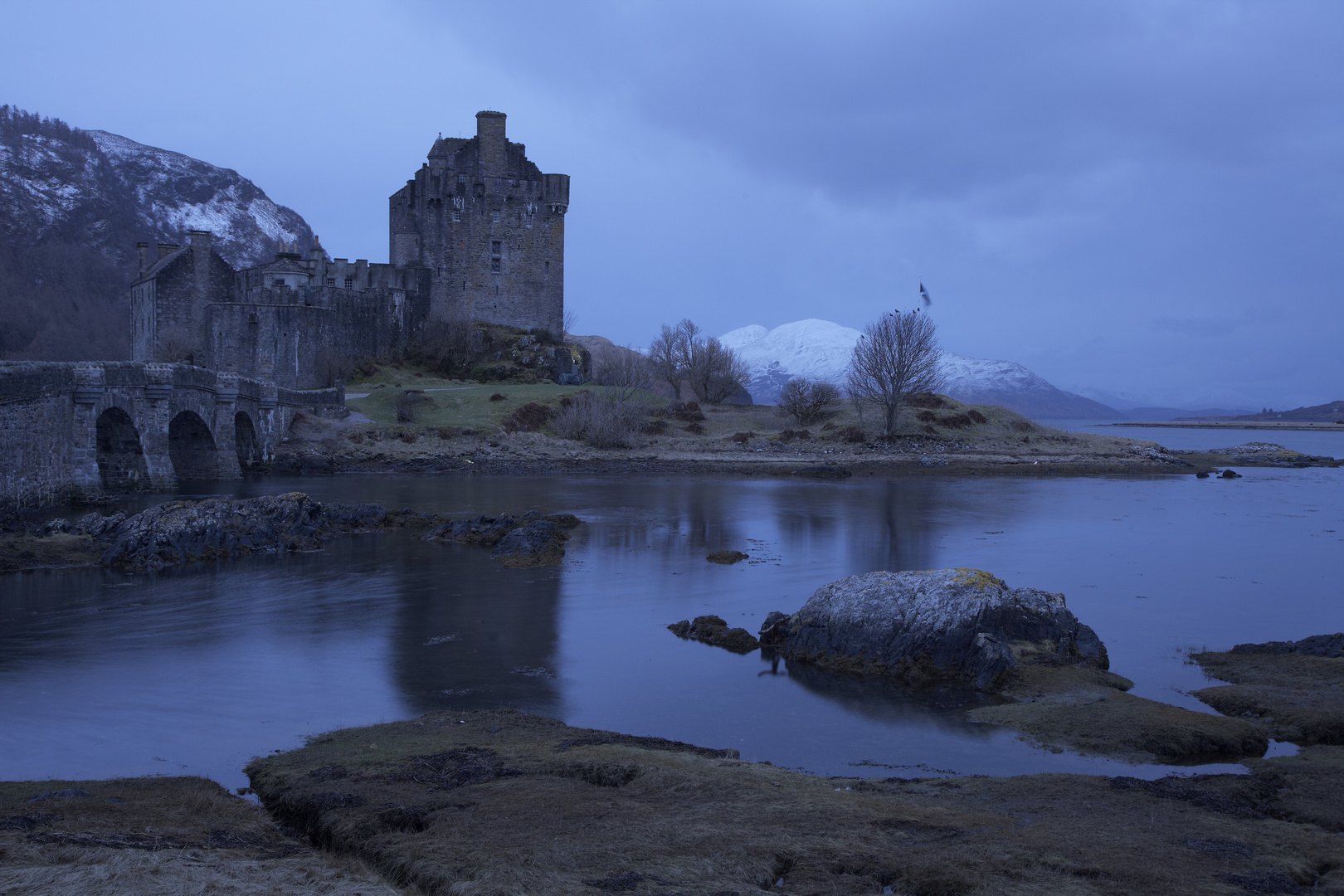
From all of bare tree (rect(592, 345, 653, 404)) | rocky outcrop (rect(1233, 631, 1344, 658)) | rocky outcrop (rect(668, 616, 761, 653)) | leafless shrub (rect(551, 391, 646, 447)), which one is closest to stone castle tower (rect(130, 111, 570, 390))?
bare tree (rect(592, 345, 653, 404))

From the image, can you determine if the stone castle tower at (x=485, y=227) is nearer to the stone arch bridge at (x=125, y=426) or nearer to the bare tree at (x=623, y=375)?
the bare tree at (x=623, y=375)

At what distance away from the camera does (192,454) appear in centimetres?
3191

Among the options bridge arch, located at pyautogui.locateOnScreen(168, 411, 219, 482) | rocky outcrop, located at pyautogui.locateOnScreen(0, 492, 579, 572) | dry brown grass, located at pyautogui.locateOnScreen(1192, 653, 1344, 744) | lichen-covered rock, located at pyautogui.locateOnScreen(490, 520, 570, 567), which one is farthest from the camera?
bridge arch, located at pyautogui.locateOnScreen(168, 411, 219, 482)

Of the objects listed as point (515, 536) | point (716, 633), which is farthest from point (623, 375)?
point (716, 633)

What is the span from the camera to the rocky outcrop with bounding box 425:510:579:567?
720 inches

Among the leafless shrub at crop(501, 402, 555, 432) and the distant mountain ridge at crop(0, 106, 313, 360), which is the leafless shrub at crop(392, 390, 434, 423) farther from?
the distant mountain ridge at crop(0, 106, 313, 360)

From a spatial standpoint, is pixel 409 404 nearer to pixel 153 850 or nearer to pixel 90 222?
pixel 153 850

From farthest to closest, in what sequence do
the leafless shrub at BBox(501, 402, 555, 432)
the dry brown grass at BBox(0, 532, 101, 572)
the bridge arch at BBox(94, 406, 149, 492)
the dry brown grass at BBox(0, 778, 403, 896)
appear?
the leafless shrub at BBox(501, 402, 555, 432) < the bridge arch at BBox(94, 406, 149, 492) < the dry brown grass at BBox(0, 532, 101, 572) < the dry brown grass at BBox(0, 778, 403, 896)

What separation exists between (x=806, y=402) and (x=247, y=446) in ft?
93.7

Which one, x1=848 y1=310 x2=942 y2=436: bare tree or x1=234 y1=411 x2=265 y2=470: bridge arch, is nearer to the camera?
x1=234 y1=411 x2=265 y2=470: bridge arch

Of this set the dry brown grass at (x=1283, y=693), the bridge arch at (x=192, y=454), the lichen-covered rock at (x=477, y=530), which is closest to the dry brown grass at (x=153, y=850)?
the dry brown grass at (x=1283, y=693)

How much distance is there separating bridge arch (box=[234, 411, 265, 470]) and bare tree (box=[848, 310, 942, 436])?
3015 cm

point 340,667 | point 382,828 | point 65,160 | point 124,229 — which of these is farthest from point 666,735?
point 65,160

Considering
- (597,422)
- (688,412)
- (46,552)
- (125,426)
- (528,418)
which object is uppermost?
(688,412)
